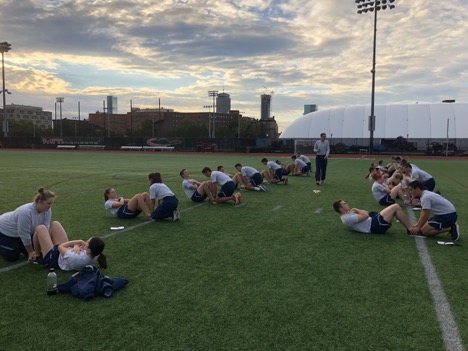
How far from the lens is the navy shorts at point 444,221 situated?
23.1 feet

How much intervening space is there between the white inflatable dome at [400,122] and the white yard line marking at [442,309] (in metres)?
63.4

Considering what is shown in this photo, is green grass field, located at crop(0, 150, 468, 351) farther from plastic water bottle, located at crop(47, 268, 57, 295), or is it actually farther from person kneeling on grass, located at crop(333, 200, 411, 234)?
person kneeling on grass, located at crop(333, 200, 411, 234)

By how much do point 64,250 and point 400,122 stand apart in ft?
233

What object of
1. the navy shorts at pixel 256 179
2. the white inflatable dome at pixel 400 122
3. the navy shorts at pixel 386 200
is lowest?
the navy shorts at pixel 386 200

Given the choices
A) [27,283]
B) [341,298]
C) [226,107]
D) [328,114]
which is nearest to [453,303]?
[341,298]

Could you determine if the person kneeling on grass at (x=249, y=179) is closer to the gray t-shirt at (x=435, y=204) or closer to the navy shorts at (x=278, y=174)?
the navy shorts at (x=278, y=174)

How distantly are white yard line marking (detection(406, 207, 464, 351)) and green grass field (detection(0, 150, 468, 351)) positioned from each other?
0.06 meters

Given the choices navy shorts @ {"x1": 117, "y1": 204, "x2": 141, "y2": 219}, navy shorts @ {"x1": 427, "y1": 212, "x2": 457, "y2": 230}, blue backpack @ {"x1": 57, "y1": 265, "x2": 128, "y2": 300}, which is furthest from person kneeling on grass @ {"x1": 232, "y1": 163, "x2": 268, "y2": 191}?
blue backpack @ {"x1": 57, "y1": 265, "x2": 128, "y2": 300}

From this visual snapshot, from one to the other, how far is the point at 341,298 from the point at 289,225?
12.7ft

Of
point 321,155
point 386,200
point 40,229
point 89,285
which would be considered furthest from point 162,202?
point 321,155

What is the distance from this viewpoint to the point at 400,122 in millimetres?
68062

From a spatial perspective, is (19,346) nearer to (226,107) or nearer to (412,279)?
(412,279)

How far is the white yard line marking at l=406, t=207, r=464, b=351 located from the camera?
357 cm

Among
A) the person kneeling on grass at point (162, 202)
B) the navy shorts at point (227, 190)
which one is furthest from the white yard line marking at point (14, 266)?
the navy shorts at point (227, 190)
